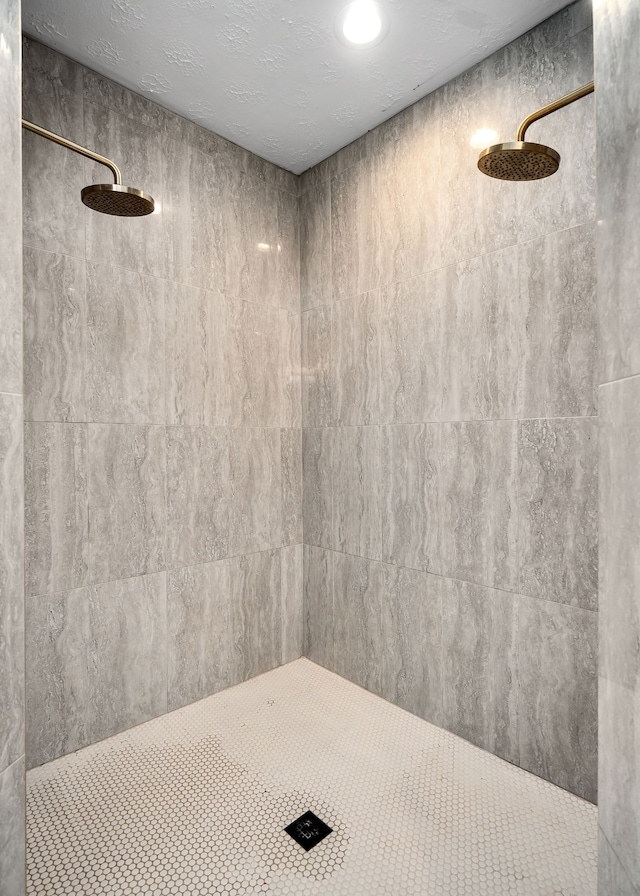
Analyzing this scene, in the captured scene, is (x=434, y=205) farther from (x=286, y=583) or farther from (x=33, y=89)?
(x=286, y=583)

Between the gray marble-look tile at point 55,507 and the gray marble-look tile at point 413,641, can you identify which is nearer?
the gray marble-look tile at point 55,507

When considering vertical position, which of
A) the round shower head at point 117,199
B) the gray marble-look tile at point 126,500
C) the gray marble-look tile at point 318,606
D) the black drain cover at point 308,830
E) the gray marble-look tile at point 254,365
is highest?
the round shower head at point 117,199

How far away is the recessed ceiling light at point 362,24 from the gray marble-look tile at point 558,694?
6.18 ft

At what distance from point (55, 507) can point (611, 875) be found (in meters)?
1.69

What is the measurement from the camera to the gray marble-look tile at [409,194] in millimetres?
1900

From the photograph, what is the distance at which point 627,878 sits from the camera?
27.5 inches

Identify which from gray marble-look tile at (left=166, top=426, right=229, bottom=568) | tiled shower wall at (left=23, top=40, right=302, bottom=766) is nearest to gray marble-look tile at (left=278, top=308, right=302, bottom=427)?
tiled shower wall at (left=23, top=40, right=302, bottom=766)

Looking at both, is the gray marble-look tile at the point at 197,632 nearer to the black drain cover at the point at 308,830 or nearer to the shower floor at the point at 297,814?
the shower floor at the point at 297,814

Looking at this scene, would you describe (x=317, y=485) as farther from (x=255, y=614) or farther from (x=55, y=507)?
(x=55, y=507)

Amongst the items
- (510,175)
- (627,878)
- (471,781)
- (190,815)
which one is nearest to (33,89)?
(510,175)

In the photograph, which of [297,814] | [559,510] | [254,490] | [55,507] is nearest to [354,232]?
[254,490]

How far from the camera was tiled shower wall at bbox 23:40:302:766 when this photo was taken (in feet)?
5.52

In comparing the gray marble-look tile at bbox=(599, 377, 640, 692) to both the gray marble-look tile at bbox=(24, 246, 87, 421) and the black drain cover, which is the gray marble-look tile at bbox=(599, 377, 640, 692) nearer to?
the black drain cover

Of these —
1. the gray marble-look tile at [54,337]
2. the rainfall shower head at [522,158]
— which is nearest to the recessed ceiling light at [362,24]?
the rainfall shower head at [522,158]
